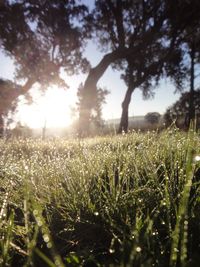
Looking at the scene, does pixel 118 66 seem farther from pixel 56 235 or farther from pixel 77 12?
pixel 56 235

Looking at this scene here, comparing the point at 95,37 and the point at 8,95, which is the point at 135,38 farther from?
the point at 8,95

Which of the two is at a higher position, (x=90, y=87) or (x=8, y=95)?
(x=90, y=87)

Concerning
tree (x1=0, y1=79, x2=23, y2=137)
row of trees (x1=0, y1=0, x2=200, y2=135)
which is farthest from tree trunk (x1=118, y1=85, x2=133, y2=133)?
tree (x1=0, y1=79, x2=23, y2=137)

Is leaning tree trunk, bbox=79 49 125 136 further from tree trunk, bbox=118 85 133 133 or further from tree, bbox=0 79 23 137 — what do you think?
tree, bbox=0 79 23 137

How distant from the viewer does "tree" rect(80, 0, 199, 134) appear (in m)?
18.8

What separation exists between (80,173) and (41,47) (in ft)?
59.4


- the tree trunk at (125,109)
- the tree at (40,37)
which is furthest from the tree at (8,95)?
the tree trunk at (125,109)

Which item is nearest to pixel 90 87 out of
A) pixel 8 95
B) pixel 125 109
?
pixel 125 109

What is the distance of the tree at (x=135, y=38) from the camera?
18.8m

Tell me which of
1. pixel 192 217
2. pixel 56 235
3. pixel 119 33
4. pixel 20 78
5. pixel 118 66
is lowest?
pixel 56 235

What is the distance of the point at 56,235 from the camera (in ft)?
5.36

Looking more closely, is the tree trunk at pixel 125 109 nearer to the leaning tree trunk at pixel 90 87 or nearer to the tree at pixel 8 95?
the leaning tree trunk at pixel 90 87

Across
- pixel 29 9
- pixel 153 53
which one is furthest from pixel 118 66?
pixel 29 9

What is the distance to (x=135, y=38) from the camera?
66.1 feet
